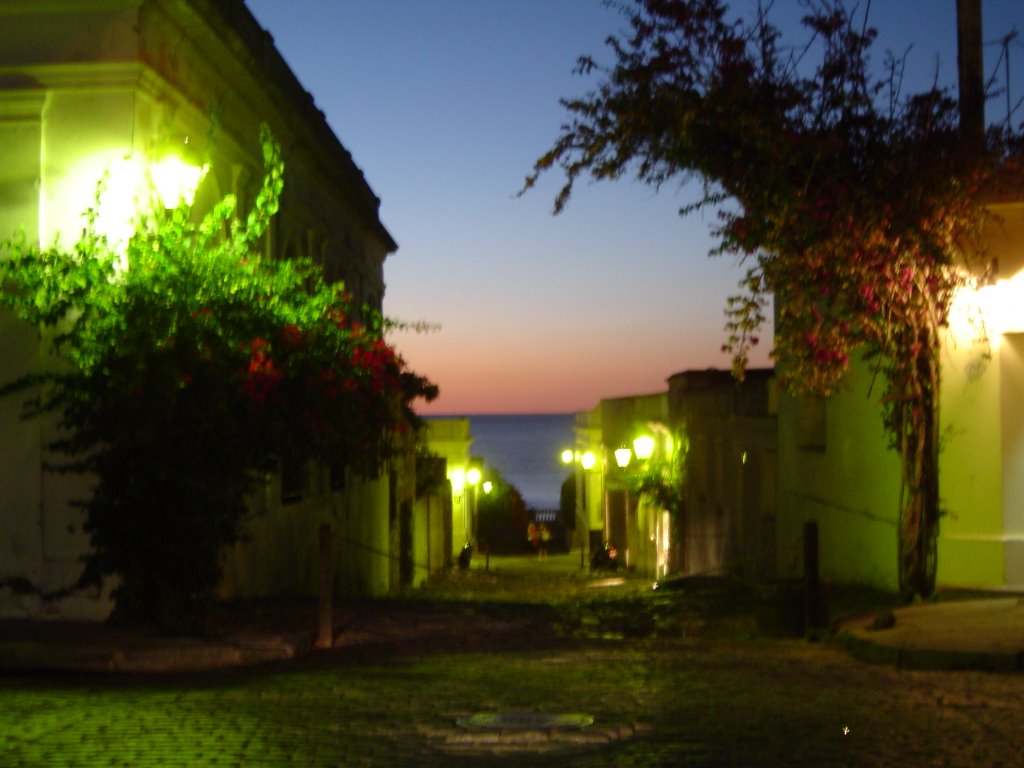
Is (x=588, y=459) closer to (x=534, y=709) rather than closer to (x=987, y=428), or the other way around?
(x=987, y=428)

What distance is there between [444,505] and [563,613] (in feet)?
79.7

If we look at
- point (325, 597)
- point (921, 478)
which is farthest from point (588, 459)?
point (325, 597)

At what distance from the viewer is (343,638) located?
41.7ft

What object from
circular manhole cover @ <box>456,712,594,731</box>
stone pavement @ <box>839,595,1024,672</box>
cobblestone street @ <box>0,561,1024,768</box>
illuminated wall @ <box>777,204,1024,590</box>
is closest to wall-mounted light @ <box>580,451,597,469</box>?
illuminated wall @ <box>777,204,1024,590</box>

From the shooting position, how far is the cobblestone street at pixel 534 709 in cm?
729

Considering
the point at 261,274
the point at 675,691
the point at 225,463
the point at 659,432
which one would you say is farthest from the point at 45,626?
the point at 659,432

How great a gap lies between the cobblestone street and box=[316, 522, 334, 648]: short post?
0.19 m

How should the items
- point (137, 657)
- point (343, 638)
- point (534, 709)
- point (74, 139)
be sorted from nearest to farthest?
1. point (534, 709)
2. point (137, 657)
3. point (74, 139)
4. point (343, 638)

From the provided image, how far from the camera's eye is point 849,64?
12.9 metres

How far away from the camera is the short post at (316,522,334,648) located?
12.3 metres

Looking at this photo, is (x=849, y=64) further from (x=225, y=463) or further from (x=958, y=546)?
(x=225, y=463)


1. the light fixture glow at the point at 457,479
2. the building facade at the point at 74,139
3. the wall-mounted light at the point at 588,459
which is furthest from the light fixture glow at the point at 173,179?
the light fixture glow at the point at 457,479

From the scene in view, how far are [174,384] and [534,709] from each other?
14.0ft

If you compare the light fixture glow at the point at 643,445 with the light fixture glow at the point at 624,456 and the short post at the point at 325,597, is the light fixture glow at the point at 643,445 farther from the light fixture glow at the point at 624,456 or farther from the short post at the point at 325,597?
the short post at the point at 325,597
